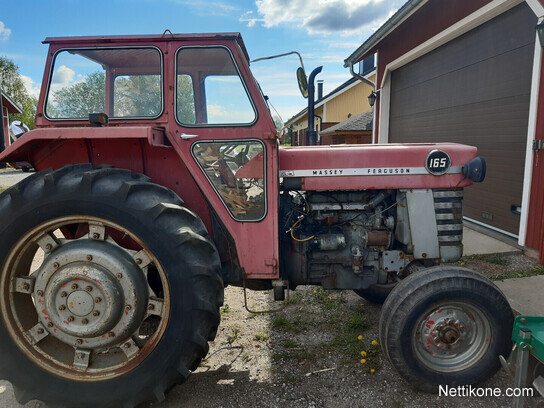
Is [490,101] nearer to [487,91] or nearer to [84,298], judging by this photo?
[487,91]

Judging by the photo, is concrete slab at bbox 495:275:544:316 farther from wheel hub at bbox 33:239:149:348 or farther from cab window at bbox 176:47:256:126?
wheel hub at bbox 33:239:149:348

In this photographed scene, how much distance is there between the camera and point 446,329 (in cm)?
248

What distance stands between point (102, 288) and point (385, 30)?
778 centimetres

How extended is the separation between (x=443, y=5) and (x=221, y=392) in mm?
6873

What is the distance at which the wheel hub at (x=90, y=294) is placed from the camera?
7.36ft

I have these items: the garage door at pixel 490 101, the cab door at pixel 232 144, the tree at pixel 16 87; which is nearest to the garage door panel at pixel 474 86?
the garage door at pixel 490 101

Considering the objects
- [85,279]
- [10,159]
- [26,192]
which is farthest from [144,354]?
[10,159]

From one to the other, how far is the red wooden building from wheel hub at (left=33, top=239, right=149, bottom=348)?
4.59m

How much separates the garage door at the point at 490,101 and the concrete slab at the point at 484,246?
0.84 ft

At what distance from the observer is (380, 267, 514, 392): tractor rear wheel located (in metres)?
2.42

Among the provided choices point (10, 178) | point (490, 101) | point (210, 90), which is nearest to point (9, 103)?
point (10, 178)

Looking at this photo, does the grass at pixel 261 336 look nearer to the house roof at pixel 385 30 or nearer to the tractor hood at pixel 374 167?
the tractor hood at pixel 374 167

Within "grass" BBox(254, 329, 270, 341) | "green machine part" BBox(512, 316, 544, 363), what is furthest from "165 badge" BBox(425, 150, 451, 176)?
"grass" BBox(254, 329, 270, 341)

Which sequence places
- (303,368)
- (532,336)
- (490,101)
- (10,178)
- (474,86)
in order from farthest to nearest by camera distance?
1. (10,178)
2. (474,86)
3. (490,101)
4. (303,368)
5. (532,336)
